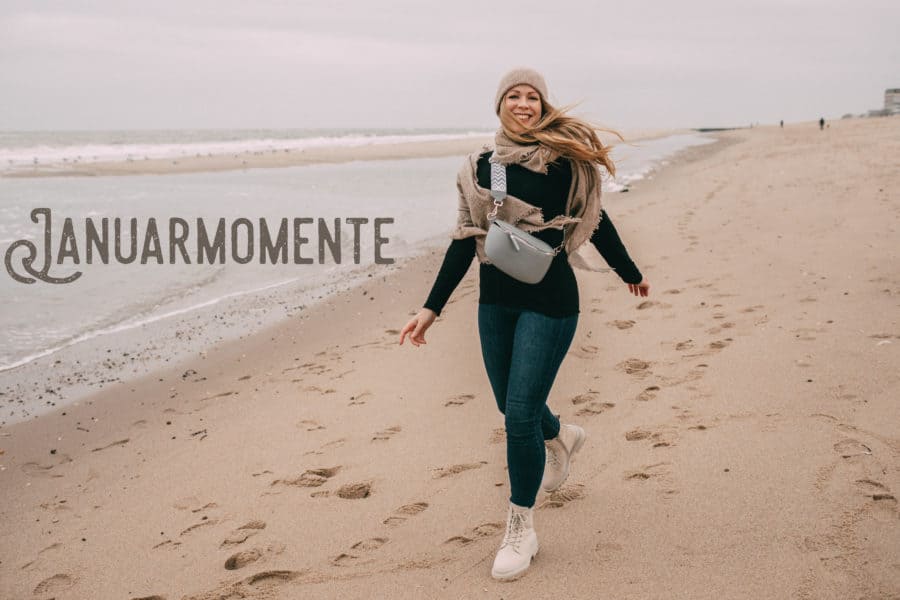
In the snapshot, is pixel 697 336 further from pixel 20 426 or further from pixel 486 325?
pixel 20 426

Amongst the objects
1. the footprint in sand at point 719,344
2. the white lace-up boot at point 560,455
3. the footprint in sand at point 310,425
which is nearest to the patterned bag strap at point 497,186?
the white lace-up boot at point 560,455

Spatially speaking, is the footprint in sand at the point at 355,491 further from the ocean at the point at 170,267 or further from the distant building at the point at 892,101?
the distant building at the point at 892,101

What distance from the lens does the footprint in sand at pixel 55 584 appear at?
9.79 feet

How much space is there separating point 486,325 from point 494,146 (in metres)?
0.70

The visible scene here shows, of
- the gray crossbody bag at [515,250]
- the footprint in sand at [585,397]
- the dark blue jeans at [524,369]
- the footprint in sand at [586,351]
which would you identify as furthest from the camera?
the footprint in sand at [586,351]

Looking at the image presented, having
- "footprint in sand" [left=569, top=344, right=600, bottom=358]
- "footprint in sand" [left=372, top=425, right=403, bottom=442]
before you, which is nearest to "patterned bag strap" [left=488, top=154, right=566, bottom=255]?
"footprint in sand" [left=372, top=425, right=403, bottom=442]

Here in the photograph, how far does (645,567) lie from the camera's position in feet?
8.79

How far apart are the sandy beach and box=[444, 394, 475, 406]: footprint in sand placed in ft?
0.04

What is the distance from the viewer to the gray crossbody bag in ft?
8.23

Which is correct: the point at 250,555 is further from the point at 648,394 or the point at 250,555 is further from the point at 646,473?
the point at 648,394

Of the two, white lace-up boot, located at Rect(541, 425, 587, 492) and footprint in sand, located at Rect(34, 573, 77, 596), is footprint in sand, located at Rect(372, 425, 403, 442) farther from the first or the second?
footprint in sand, located at Rect(34, 573, 77, 596)

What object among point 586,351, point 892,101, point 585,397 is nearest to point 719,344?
point 586,351

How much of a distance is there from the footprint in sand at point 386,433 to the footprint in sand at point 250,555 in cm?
108

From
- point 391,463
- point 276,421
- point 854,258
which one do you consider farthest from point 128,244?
point 854,258
